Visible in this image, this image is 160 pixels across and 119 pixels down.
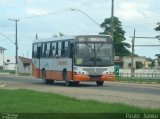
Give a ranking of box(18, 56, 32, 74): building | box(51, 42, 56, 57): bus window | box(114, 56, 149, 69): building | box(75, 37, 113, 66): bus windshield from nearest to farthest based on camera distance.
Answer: box(75, 37, 113, 66): bus windshield, box(51, 42, 56, 57): bus window, box(18, 56, 32, 74): building, box(114, 56, 149, 69): building

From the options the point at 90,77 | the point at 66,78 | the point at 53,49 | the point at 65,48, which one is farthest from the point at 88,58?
the point at 53,49

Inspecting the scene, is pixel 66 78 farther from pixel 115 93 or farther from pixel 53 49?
pixel 115 93

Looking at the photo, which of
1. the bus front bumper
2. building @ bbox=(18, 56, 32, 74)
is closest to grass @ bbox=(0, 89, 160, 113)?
the bus front bumper

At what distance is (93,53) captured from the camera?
38.4m

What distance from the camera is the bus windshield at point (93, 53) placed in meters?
38.4

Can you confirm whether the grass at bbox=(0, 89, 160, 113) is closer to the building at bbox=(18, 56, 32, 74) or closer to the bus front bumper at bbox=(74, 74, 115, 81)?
the bus front bumper at bbox=(74, 74, 115, 81)

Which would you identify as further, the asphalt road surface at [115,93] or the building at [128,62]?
the building at [128,62]

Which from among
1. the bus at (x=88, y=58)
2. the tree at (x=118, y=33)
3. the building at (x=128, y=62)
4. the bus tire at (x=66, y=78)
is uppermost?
the tree at (x=118, y=33)

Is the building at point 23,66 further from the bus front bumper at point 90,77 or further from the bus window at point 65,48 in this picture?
the bus front bumper at point 90,77

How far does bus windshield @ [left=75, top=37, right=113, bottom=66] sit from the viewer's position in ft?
126

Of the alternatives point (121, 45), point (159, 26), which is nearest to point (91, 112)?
point (159, 26)

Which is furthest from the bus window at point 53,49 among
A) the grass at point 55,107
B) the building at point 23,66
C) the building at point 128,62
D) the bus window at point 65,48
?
the building at point 128,62

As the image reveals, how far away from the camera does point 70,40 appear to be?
3916 centimetres

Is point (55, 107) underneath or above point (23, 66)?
underneath
